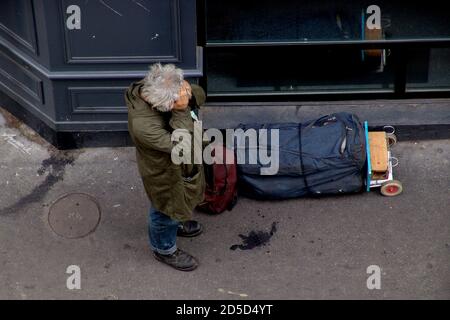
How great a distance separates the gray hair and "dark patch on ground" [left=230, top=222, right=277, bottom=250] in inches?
60.3

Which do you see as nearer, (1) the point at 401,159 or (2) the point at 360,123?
(2) the point at 360,123

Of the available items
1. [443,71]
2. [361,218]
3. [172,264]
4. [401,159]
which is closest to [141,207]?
[172,264]

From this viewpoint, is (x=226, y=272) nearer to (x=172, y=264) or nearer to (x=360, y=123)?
(x=172, y=264)

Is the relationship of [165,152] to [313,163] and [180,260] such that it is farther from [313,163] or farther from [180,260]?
[313,163]

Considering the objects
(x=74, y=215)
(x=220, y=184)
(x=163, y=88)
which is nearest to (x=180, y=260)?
(x=220, y=184)

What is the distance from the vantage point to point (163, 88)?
5.57 meters

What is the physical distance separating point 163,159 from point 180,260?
37.7 inches

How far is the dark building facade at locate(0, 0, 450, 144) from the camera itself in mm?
7074

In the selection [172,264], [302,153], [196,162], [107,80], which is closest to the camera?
[196,162]

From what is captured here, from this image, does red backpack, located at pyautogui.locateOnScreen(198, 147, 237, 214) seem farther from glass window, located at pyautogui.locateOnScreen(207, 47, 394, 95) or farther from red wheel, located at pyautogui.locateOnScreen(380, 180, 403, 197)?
red wheel, located at pyautogui.locateOnScreen(380, 180, 403, 197)

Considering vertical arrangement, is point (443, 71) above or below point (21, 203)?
above

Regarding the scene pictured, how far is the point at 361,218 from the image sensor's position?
685 centimetres

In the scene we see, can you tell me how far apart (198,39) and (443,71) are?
2.35m

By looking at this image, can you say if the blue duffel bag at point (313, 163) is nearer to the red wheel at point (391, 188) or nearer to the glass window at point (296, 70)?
the red wheel at point (391, 188)
